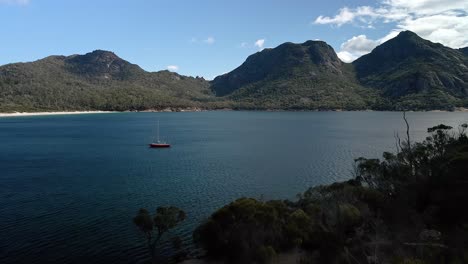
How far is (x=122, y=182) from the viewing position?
60.2 meters

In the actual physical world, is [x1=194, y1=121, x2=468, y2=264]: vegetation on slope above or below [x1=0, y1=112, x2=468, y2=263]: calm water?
above

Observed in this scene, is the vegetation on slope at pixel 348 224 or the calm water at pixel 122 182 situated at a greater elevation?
the vegetation on slope at pixel 348 224

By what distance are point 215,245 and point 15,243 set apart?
18.5 meters

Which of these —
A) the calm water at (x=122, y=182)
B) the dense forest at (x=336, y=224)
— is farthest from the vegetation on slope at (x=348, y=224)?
the calm water at (x=122, y=182)

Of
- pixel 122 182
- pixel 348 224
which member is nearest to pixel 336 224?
pixel 348 224

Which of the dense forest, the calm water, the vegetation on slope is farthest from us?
the calm water

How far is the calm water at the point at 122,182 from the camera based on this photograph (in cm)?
3461

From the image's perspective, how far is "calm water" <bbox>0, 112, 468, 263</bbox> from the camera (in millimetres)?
34609

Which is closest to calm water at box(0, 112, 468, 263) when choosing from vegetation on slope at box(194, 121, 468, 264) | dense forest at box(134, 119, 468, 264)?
dense forest at box(134, 119, 468, 264)

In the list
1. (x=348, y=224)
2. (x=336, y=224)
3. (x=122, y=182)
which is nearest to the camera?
(x=336, y=224)

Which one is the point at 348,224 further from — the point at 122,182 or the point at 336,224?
the point at 122,182

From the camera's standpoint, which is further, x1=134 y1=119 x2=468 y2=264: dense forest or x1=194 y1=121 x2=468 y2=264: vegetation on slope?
x1=134 y1=119 x2=468 y2=264: dense forest

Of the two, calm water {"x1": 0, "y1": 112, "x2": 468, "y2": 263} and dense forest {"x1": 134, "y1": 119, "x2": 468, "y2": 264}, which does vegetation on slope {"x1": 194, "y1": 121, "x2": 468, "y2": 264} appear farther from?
calm water {"x1": 0, "y1": 112, "x2": 468, "y2": 263}

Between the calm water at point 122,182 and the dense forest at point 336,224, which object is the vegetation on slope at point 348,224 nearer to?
the dense forest at point 336,224
